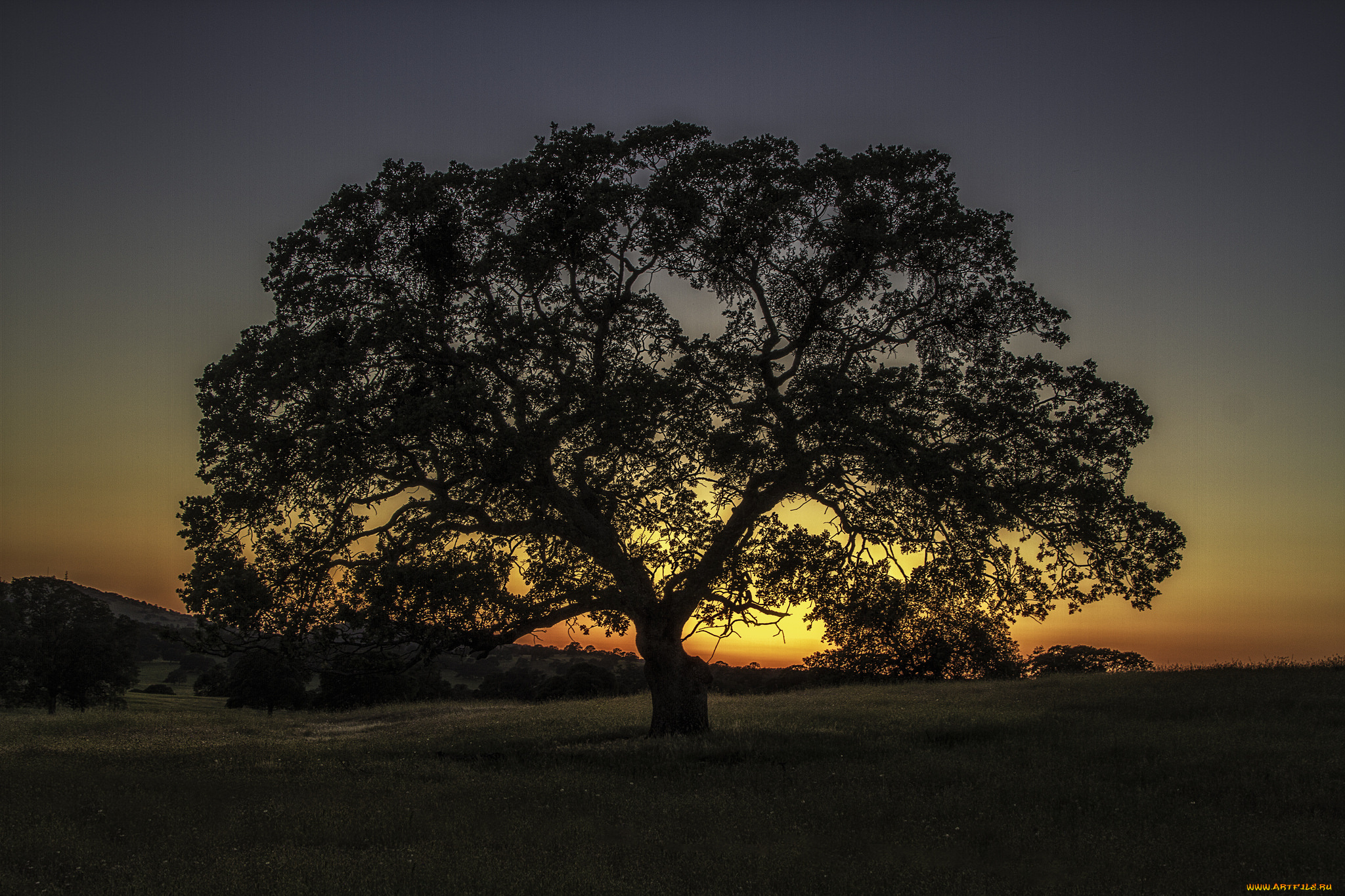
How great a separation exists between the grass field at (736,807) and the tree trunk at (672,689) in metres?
0.89

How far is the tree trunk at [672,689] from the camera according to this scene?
2202cm

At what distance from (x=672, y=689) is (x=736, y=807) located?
343 inches

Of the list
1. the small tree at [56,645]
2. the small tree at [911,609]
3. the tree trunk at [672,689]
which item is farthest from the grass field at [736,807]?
the small tree at [56,645]

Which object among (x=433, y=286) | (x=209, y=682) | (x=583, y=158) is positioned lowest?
(x=209, y=682)

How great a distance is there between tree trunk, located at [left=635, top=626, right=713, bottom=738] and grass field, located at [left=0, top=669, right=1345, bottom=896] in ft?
2.91

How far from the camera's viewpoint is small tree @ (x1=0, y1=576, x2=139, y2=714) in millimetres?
49094

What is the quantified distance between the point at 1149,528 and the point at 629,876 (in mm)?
14976

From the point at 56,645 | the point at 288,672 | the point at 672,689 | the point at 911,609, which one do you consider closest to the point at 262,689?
the point at 56,645

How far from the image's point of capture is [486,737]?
2409 centimetres

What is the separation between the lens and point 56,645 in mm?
49562

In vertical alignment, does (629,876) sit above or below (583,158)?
below

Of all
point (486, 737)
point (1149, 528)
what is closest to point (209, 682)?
point (486, 737)

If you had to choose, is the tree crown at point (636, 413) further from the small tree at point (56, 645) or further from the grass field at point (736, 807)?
the small tree at point (56, 645)

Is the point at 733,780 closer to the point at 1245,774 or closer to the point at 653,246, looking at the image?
the point at 1245,774
